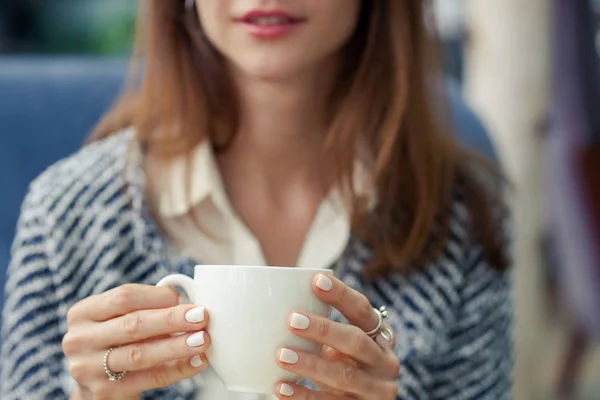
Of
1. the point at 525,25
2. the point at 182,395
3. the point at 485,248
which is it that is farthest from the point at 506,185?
the point at 525,25

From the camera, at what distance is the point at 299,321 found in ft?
2.00

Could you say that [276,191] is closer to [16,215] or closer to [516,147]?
[16,215]

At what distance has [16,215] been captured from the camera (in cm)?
116

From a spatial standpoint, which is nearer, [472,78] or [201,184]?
[201,184]

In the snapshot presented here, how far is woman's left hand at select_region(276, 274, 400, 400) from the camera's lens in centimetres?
62

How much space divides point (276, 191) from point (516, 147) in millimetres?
831

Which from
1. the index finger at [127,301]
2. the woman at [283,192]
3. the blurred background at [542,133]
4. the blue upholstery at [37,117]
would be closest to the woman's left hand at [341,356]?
the index finger at [127,301]

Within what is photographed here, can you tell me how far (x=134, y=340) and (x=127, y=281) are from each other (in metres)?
0.33

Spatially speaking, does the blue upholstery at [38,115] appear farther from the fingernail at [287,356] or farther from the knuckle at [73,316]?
the fingernail at [287,356]

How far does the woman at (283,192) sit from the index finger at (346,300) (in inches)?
11.1

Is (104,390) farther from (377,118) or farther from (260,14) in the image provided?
(377,118)

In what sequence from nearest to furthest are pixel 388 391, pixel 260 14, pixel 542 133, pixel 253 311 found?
1. pixel 253 311
2. pixel 388 391
3. pixel 260 14
4. pixel 542 133

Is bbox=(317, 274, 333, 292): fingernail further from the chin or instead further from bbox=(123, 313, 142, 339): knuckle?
the chin

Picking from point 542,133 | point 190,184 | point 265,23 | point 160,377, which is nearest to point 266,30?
point 265,23
